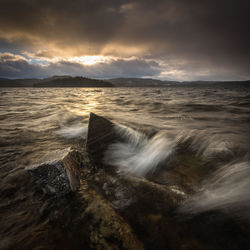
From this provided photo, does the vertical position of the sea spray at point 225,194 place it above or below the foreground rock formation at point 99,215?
above

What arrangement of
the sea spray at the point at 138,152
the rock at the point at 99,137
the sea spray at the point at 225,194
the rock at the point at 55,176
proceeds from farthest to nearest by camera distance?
the rock at the point at 99,137, the sea spray at the point at 138,152, the rock at the point at 55,176, the sea spray at the point at 225,194

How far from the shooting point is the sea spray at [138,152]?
8.34 feet

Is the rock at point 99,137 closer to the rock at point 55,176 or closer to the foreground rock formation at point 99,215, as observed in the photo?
the foreground rock formation at point 99,215

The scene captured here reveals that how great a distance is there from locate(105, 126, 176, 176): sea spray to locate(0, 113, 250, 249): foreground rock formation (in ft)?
1.12

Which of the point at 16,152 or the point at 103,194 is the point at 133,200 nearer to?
the point at 103,194

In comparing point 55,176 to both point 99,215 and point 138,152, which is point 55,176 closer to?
point 99,215

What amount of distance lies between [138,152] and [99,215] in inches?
67.7

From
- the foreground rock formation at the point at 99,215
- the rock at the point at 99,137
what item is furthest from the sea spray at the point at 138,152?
the foreground rock formation at the point at 99,215

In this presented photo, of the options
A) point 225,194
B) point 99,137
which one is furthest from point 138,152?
point 225,194

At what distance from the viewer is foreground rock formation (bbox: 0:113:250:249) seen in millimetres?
1283

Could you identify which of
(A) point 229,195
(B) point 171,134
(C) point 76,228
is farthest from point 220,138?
(C) point 76,228

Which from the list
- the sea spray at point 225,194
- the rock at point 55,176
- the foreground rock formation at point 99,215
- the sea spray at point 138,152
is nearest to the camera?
the foreground rock formation at point 99,215

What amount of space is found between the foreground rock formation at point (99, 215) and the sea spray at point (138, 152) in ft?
1.12

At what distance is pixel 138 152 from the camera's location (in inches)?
121
